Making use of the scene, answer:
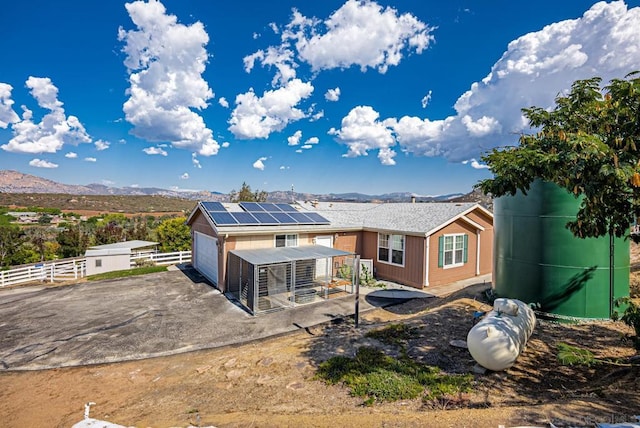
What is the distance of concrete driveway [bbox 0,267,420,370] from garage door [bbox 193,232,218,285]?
0.76 m

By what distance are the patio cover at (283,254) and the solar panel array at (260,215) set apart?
1340 millimetres

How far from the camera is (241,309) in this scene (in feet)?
37.1

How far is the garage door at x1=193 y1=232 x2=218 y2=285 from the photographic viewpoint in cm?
1420

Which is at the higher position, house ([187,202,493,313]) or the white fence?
house ([187,202,493,313])

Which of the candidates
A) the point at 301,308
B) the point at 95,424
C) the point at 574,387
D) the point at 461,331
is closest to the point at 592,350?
the point at 574,387

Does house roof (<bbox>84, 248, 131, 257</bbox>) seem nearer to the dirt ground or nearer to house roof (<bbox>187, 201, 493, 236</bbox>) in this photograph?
house roof (<bbox>187, 201, 493, 236</bbox>)

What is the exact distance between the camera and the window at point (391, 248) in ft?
48.5

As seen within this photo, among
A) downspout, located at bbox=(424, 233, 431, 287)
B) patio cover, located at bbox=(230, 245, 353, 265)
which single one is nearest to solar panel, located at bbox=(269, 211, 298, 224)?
patio cover, located at bbox=(230, 245, 353, 265)

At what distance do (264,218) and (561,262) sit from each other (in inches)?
451

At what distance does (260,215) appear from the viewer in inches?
593

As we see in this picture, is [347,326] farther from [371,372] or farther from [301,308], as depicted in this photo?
[371,372]

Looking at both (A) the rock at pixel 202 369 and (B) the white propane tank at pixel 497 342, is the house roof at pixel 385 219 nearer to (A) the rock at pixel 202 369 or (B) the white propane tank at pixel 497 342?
(A) the rock at pixel 202 369

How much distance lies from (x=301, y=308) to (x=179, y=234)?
1588cm

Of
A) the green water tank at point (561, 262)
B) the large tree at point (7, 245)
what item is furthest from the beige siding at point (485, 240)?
the large tree at point (7, 245)
